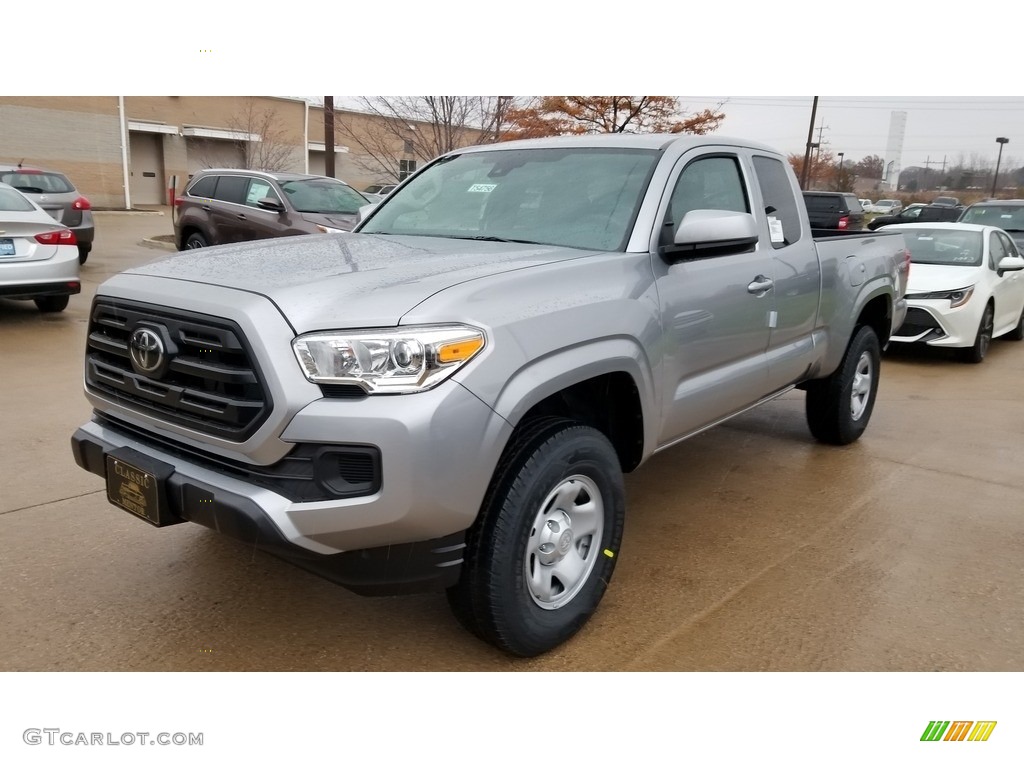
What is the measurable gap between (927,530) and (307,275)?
3.46m

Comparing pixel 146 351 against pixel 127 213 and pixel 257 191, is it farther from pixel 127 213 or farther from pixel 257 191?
pixel 127 213

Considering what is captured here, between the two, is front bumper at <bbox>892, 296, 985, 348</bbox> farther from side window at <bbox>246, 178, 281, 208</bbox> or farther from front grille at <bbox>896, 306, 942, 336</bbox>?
side window at <bbox>246, 178, 281, 208</bbox>

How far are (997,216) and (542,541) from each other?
14.1 m

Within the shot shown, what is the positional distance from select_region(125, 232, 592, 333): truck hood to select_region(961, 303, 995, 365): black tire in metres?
7.70

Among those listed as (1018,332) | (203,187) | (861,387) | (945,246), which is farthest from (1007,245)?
(203,187)

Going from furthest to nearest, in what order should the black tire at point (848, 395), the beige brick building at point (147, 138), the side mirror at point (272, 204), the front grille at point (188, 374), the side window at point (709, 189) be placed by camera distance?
the beige brick building at point (147, 138)
the side mirror at point (272, 204)
the black tire at point (848, 395)
the side window at point (709, 189)
the front grille at point (188, 374)

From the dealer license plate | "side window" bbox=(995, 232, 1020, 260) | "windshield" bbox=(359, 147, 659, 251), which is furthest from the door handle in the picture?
"side window" bbox=(995, 232, 1020, 260)

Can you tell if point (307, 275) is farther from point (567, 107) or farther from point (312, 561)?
point (567, 107)

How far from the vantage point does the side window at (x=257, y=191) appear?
39.2 ft

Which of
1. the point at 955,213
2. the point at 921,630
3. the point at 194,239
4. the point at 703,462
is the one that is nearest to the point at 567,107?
the point at 194,239

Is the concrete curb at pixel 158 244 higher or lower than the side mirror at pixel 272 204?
lower

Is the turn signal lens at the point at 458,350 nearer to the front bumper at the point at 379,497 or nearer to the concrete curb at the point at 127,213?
the front bumper at the point at 379,497

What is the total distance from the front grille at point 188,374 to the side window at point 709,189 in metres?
2.00

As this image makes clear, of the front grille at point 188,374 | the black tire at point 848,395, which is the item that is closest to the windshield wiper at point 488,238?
the front grille at point 188,374
